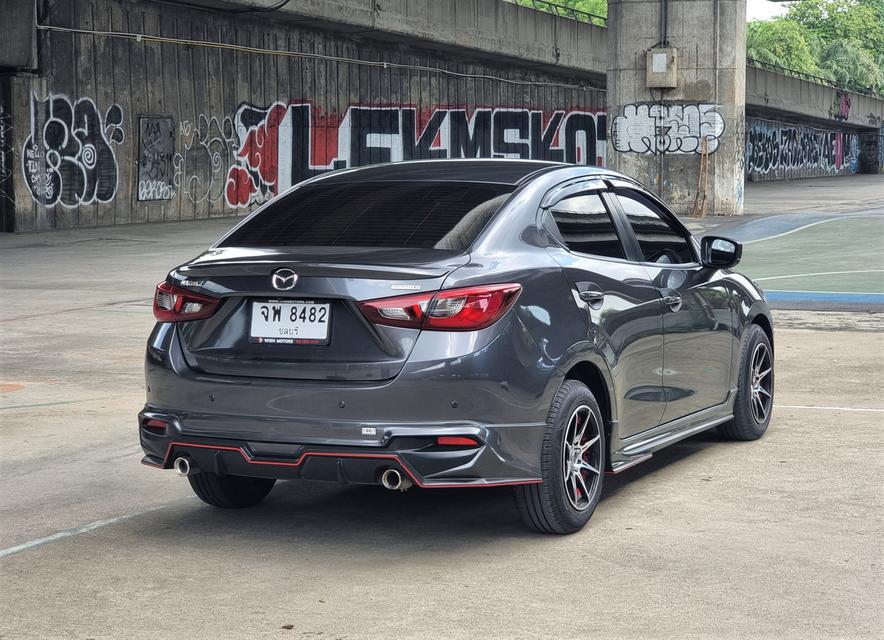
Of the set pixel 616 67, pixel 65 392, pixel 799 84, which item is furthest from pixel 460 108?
pixel 65 392

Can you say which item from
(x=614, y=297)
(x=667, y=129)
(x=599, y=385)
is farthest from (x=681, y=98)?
(x=599, y=385)

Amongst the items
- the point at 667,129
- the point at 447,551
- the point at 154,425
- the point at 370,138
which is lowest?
the point at 447,551

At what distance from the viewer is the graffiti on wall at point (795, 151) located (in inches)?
2350

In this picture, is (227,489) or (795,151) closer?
(227,489)

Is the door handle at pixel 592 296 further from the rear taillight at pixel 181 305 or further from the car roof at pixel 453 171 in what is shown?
the rear taillight at pixel 181 305

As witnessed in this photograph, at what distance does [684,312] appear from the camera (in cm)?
662

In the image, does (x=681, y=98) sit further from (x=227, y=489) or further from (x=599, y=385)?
Answer: (x=227, y=489)

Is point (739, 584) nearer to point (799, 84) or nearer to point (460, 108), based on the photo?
point (460, 108)

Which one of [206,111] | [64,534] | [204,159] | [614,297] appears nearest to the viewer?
[64,534]

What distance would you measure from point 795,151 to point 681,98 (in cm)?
3680

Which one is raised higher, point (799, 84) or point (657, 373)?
point (799, 84)

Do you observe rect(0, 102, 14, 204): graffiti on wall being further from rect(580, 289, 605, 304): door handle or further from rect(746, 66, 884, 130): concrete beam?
rect(746, 66, 884, 130): concrete beam

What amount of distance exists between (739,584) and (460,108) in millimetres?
36601

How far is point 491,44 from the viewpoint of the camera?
37812mm
